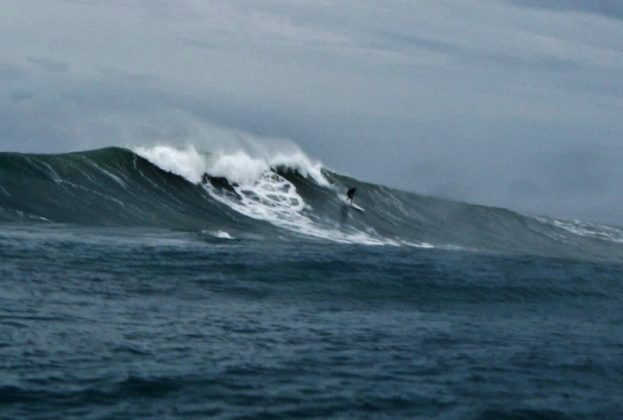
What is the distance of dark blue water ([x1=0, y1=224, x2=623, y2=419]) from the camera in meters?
8.92

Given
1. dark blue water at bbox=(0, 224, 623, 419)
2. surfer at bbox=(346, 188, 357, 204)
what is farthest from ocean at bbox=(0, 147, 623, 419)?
surfer at bbox=(346, 188, 357, 204)

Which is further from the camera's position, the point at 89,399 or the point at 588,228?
the point at 588,228

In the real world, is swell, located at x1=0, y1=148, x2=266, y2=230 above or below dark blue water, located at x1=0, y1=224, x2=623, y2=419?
above

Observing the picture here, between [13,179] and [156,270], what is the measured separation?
9858mm

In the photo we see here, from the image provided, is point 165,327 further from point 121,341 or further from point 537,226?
point 537,226

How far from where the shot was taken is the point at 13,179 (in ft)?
79.9

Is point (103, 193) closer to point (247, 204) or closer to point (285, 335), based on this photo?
point (247, 204)

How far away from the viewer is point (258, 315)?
1309 centimetres

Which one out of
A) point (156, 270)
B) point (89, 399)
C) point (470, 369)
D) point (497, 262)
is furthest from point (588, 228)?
point (89, 399)

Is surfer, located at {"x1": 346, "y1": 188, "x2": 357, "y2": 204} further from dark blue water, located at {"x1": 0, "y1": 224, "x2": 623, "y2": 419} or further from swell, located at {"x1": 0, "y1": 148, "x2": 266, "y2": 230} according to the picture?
dark blue water, located at {"x1": 0, "y1": 224, "x2": 623, "y2": 419}

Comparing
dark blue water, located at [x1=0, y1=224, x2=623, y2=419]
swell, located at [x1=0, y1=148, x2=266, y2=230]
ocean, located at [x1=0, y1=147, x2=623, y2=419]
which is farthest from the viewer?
swell, located at [x1=0, y1=148, x2=266, y2=230]

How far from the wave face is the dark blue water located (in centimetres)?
410

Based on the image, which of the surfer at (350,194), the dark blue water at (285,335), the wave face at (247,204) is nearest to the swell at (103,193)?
the wave face at (247,204)

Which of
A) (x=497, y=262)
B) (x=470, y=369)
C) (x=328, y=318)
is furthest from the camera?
(x=497, y=262)
